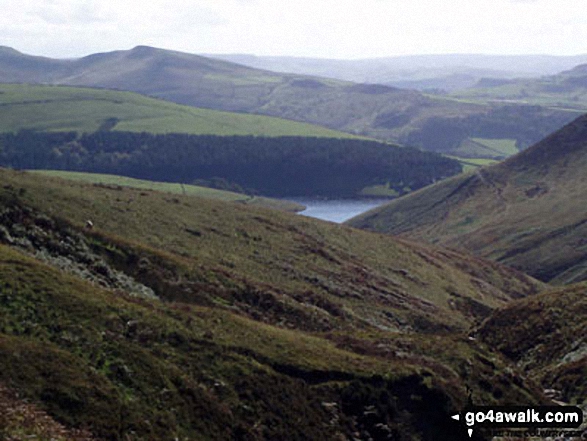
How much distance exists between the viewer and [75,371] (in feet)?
117

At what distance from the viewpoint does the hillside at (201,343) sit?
3578cm

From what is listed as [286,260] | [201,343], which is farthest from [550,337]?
[286,260]

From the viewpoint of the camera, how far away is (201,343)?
43312mm

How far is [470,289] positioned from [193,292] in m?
57.1

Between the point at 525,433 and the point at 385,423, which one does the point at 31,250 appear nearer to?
the point at 385,423

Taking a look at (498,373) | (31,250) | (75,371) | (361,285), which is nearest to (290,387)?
(75,371)

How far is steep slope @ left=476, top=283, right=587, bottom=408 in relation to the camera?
1997 inches

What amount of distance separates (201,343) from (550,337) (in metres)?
31.4

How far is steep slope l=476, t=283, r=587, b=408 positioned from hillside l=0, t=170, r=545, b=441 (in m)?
3.21

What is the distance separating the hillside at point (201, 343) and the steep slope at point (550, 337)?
3.21 meters

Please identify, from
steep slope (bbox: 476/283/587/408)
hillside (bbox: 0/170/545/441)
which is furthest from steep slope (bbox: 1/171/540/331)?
steep slope (bbox: 476/283/587/408)

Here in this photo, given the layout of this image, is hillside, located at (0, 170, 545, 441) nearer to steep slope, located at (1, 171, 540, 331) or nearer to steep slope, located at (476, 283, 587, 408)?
steep slope, located at (1, 171, 540, 331)

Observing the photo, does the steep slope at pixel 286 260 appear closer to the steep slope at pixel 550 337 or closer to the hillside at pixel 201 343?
the hillside at pixel 201 343

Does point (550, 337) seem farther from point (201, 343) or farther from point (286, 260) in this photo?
point (286, 260)
